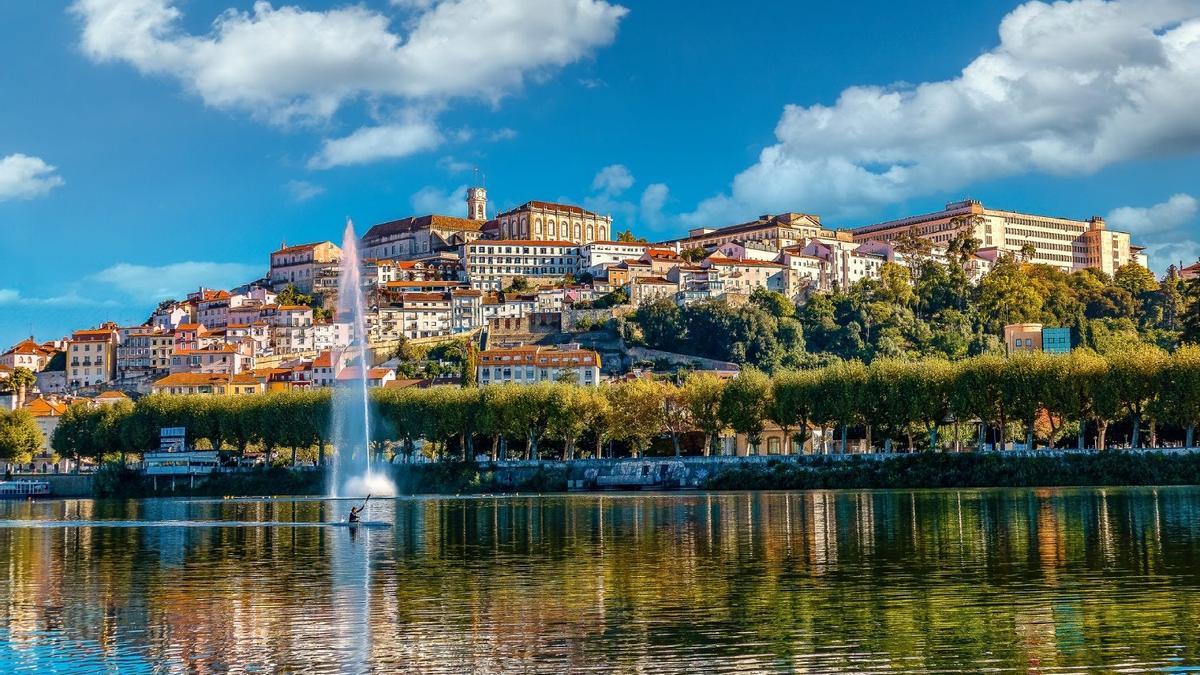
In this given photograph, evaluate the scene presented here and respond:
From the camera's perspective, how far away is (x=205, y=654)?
24.8 meters

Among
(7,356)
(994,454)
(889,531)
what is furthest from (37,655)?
A: (7,356)

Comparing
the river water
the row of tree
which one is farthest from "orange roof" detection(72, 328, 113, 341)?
the river water

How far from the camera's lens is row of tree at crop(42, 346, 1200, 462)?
3260 inches

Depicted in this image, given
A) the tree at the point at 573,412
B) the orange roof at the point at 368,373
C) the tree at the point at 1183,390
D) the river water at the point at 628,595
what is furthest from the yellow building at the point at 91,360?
the tree at the point at 1183,390

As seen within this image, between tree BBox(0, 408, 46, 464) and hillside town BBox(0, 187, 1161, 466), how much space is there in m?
17.1

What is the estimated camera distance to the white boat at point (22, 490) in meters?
107

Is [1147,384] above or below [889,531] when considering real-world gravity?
above

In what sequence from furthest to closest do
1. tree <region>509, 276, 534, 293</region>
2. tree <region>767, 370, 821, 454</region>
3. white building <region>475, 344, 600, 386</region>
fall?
tree <region>509, 276, 534, 293</region>
white building <region>475, 344, 600, 386</region>
tree <region>767, 370, 821, 454</region>

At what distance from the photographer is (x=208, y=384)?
14775 cm

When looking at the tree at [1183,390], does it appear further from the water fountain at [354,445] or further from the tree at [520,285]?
the tree at [520,285]

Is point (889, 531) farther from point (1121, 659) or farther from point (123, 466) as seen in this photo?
Answer: point (123, 466)

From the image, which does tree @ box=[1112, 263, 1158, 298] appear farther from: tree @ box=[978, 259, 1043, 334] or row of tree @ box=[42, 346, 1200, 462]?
row of tree @ box=[42, 346, 1200, 462]

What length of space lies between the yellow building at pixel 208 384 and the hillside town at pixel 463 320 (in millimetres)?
211

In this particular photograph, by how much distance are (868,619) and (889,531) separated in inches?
814
